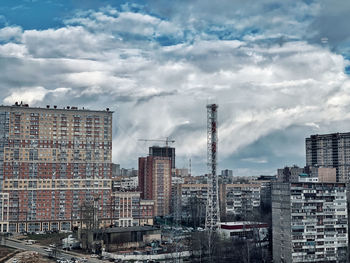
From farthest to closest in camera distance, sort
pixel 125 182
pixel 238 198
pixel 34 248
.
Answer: pixel 125 182, pixel 238 198, pixel 34 248

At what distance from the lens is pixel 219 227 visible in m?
61.2

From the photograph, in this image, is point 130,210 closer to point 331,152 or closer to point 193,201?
point 193,201

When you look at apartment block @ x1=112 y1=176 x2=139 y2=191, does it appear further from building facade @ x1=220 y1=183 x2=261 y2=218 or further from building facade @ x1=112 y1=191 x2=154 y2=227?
building facade @ x1=112 y1=191 x2=154 y2=227

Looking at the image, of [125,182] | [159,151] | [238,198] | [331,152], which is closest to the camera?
[238,198]

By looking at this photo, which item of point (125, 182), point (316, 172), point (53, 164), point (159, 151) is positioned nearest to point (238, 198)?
point (316, 172)

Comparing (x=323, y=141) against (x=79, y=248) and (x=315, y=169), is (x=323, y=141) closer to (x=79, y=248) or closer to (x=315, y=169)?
(x=315, y=169)

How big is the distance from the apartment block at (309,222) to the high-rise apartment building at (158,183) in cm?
4598

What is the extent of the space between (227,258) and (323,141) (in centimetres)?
6581

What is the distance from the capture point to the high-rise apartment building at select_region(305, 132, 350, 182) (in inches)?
4026

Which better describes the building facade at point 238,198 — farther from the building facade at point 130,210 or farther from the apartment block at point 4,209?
the apartment block at point 4,209

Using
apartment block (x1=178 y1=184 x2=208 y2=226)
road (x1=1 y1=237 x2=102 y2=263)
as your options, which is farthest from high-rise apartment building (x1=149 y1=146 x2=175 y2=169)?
road (x1=1 y1=237 x2=102 y2=263)

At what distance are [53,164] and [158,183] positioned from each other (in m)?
27.2

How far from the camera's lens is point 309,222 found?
153 ft

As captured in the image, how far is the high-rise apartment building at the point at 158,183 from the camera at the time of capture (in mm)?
92250
